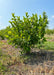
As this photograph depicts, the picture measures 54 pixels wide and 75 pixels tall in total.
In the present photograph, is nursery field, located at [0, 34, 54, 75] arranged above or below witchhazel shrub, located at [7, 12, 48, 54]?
below

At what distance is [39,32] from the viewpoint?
4.99 metres

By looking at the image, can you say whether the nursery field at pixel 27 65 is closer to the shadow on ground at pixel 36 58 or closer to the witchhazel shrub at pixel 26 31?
the shadow on ground at pixel 36 58

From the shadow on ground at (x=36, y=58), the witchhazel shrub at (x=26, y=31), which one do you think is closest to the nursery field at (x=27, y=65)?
the shadow on ground at (x=36, y=58)

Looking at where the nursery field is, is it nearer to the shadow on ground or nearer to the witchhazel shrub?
the shadow on ground

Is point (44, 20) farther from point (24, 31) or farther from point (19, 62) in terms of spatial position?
point (19, 62)

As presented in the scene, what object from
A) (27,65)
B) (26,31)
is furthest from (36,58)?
(26,31)

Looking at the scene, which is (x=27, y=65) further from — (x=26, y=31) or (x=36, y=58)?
(x=26, y=31)

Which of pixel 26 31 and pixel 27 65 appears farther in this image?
pixel 26 31

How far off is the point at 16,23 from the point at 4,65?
2399 millimetres

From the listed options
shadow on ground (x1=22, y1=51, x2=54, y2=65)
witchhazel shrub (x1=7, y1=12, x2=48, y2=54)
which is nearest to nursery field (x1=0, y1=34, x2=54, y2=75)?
shadow on ground (x1=22, y1=51, x2=54, y2=65)

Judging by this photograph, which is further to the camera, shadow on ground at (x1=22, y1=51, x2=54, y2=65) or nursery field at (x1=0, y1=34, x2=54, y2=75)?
shadow on ground at (x1=22, y1=51, x2=54, y2=65)

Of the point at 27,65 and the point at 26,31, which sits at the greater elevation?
the point at 26,31

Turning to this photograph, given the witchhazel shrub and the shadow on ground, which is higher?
the witchhazel shrub

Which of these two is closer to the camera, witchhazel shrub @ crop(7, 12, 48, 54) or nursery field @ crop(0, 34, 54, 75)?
nursery field @ crop(0, 34, 54, 75)
